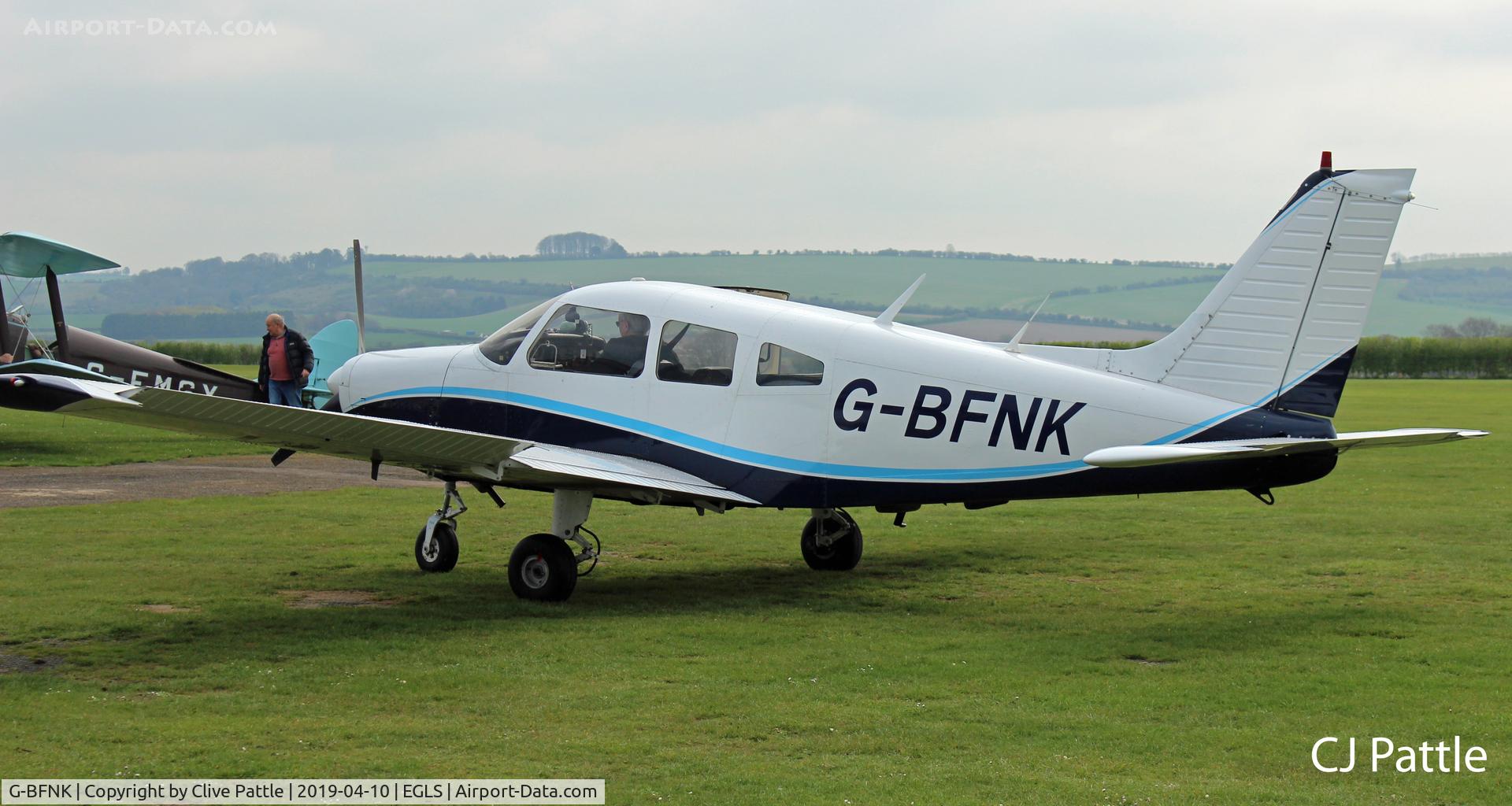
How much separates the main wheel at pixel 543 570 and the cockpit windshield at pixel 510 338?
1.76 meters

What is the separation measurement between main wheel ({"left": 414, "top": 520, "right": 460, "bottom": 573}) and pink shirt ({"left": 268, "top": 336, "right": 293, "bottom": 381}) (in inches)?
263

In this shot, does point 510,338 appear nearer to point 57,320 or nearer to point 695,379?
point 695,379

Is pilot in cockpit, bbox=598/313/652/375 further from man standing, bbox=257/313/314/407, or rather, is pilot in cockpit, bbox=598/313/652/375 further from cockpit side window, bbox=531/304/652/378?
man standing, bbox=257/313/314/407

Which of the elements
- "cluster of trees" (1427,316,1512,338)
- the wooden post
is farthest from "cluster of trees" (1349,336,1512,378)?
the wooden post

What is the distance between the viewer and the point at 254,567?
11.9 metres

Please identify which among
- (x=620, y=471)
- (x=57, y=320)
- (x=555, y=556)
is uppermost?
(x=57, y=320)

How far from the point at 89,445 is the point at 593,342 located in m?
15.5

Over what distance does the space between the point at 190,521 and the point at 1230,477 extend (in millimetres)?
10632

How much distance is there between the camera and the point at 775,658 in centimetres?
849

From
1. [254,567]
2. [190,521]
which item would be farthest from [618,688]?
[190,521]

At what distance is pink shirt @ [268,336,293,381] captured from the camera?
17562 millimetres

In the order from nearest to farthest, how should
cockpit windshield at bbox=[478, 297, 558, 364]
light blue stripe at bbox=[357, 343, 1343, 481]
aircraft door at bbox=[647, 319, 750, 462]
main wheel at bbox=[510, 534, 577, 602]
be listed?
light blue stripe at bbox=[357, 343, 1343, 481] < main wheel at bbox=[510, 534, 577, 602] < aircraft door at bbox=[647, 319, 750, 462] < cockpit windshield at bbox=[478, 297, 558, 364]

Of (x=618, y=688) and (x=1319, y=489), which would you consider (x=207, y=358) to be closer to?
(x=1319, y=489)

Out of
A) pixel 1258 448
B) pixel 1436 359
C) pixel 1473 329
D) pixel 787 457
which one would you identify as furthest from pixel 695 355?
pixel 1473 329
